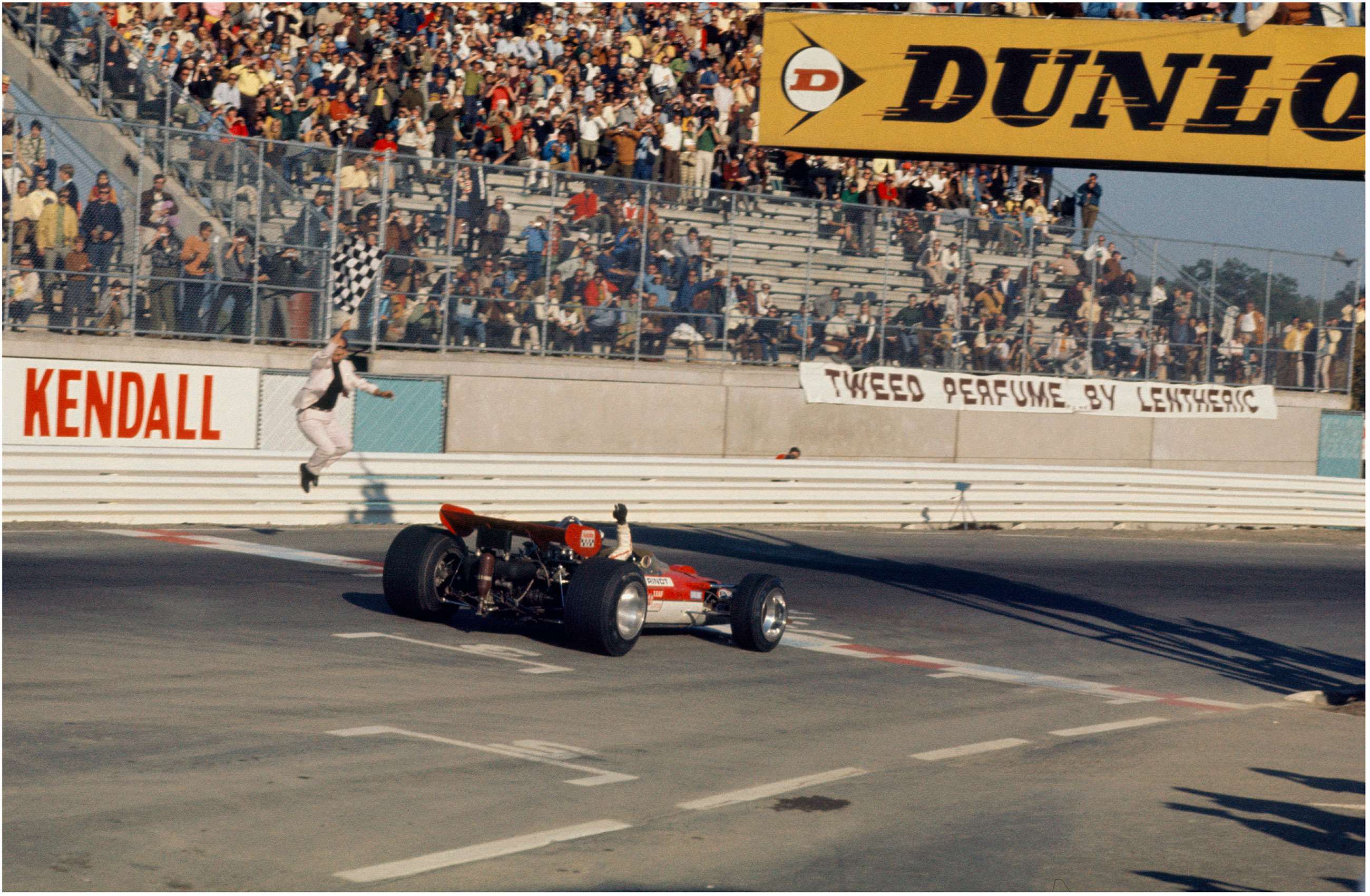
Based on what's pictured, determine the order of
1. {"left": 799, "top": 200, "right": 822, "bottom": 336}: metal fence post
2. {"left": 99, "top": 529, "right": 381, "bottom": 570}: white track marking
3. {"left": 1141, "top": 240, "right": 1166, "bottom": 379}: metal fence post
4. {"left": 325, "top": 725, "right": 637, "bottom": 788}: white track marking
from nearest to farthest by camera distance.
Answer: {"left": 325, "top": 725, "right": 637, "bottom": 788}: white track marking
{"left": 99, "top": 529, "right": 381, "bottom": 570}: white track marking
{"left": 799, "top": 200, "right": 822, "bottom": 336}: metal fence post
{"left": 1141, "top": 240, "right": 1166, "bottom": 379}: metal fence post

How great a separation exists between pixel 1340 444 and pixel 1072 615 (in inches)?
727

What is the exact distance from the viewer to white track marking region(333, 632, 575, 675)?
35.5 ft

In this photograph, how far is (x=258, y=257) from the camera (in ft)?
65.3

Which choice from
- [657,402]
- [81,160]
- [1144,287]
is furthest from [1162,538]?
[81,160]

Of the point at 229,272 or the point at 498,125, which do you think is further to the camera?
the point at 498,125

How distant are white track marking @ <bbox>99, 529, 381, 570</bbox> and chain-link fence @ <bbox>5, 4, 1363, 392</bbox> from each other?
3.82m

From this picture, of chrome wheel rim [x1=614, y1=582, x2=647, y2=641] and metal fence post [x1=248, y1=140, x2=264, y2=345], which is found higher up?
metal fence post [x1=248, y1=140, x2=264, y2=345]

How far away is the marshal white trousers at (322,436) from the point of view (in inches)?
651

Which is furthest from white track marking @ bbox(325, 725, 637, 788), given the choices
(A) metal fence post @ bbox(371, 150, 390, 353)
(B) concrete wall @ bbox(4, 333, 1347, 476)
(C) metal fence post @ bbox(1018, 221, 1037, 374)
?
(C) metal fence post @ bbox(1018, 221, 1037, 374)

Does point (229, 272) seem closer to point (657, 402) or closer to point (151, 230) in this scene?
point (151, 230)

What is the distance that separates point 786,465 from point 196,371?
771cm

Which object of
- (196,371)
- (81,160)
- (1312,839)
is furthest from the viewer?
(196,371)

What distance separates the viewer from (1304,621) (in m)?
16.2

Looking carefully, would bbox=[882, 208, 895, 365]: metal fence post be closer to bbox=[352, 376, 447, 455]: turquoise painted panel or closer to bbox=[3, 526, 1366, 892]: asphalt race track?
bbox=[352, 376, 447, 455]: turquoise painted panel
